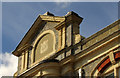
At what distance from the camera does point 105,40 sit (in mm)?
22031

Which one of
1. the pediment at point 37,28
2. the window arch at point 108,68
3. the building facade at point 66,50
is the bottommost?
the window arch at point 108,68

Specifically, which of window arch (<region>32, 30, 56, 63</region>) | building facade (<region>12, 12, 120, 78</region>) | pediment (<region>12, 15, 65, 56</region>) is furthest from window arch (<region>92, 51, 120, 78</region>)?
pediment (<region>12, 15, 65, 56</region>)

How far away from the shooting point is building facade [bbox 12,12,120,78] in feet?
71.9

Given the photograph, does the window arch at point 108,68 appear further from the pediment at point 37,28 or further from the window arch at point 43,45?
the pediment at point 37,28

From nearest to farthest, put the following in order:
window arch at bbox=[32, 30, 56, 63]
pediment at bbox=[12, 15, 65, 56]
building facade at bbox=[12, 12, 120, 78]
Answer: building facade at bbox=[12, 12, 120, 78]
window arch at bbox=[32, 30, 56, 63]
pediment at bbox=[12, 15, 65, 56]

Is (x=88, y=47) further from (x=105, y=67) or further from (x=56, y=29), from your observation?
(x=56, y=29)

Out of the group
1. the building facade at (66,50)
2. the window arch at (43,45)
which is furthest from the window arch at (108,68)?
the window arch at (43,45)

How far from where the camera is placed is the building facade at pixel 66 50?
21922mm

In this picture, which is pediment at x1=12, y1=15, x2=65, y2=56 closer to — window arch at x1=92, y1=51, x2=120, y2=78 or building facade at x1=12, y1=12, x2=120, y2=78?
building facade at x1=12, y1=12, x2=120, y2=78

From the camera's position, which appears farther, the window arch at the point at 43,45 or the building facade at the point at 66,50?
the window arch at the point at 43,45

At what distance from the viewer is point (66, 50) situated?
24484 millimetres

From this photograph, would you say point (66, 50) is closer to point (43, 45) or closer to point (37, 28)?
point (43, 45)

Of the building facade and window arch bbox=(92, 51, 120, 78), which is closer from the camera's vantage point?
window arch bbox=(92, 51, 120, 78)

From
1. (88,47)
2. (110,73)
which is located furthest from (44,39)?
(110,73)
